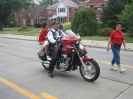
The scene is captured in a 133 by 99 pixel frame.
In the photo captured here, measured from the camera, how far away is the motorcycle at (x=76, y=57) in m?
5.68

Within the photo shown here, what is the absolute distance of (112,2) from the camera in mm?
27453

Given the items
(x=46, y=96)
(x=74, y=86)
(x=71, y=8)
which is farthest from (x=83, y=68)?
(x=71, y=8)

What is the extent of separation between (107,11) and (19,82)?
23.6m

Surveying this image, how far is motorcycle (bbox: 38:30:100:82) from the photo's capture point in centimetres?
568

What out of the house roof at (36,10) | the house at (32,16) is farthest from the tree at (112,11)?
the house roof at (36,10)

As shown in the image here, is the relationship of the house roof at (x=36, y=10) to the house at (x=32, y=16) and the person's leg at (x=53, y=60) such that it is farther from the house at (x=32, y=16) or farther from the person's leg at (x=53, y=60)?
the person's leg at (x=53, y=60)

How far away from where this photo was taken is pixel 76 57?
5.90 metres

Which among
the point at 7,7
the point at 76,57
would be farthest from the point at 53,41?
the point at 7,7

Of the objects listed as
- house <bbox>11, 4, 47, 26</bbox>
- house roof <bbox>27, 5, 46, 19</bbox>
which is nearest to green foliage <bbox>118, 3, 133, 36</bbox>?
house <bbox>11, 4, 47, 26</bbox>

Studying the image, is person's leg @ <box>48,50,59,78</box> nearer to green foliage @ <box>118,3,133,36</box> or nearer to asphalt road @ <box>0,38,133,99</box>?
asphalt road @ <box>0,38,133,99</box>

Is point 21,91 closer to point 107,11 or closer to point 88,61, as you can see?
point 88,61

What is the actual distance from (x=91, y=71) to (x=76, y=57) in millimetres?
619

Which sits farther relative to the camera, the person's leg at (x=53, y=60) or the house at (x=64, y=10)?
the house at (x=64, y=10)

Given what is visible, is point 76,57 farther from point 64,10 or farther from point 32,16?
point 32,16
